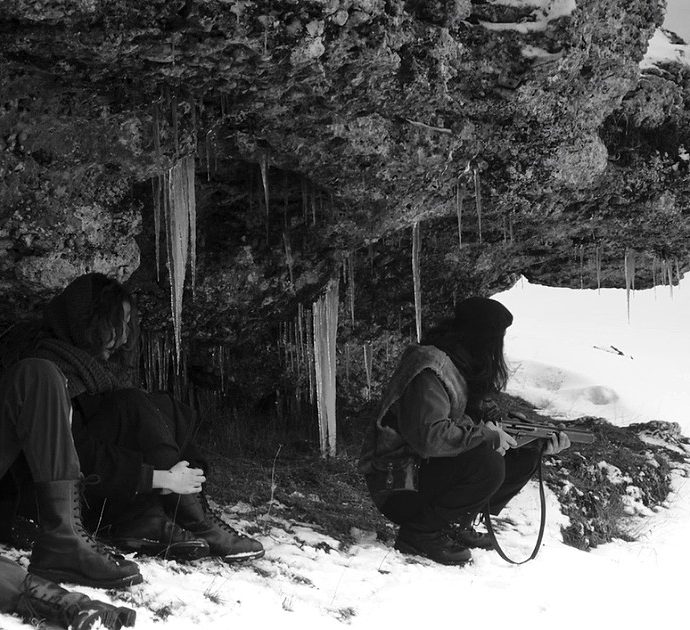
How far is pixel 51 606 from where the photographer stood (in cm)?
288

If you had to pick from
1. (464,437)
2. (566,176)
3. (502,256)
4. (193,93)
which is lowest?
(464,437)

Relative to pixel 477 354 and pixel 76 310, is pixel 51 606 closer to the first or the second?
pixel 76 310

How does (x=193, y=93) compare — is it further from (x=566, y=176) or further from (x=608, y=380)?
(x=608, y=380)

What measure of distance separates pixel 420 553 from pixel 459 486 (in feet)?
1.47

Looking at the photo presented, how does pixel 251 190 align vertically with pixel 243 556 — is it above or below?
above

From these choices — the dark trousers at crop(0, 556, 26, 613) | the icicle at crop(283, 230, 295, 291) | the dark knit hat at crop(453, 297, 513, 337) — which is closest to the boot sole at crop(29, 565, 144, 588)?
the dark trousers at crop(0, 556, 26, 613)

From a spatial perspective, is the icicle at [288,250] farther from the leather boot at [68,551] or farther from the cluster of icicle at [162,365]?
the leather boot at [68,551]

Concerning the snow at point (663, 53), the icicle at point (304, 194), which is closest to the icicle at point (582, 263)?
the snow at point (663, 53)

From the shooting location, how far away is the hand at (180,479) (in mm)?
3773

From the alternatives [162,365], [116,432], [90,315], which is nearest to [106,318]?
[90,315]

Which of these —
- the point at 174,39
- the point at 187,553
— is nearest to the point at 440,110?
the point at 174,39

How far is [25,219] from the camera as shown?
4.77m

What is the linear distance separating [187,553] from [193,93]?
7.33 feet

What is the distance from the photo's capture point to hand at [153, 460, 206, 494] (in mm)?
3773
